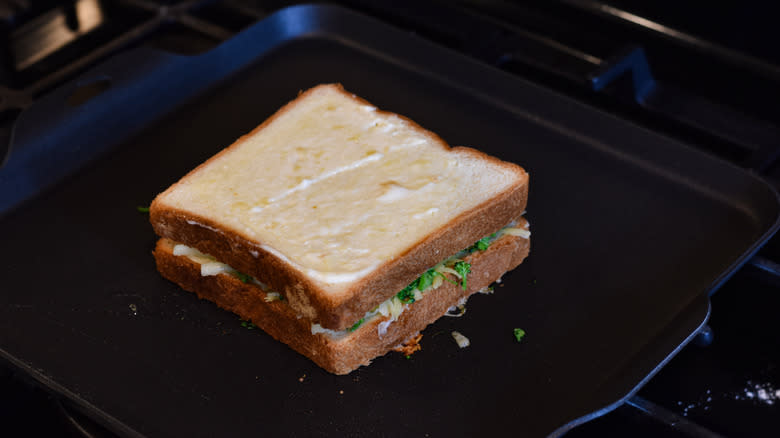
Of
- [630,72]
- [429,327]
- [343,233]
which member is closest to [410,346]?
[429,327]

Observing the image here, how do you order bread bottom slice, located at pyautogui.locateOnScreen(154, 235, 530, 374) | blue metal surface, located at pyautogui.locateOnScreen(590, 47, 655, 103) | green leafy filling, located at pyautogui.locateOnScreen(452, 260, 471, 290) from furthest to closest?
blue metal surface, located at pyautogui.locateOnScreen(590, 47, 655, 103) → green leafy filling, located at pyautogui.locateOnScreen(452, 260, 471, 290) → bread bottom slice, located at pyautogui.locateOnScreen(154, 235, 530, 374)

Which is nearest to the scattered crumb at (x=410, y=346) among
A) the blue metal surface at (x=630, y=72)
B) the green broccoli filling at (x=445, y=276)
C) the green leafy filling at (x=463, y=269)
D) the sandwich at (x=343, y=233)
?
the sandwich at (x=343, y=233)

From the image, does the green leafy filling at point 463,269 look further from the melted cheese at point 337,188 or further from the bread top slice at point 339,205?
the melted cheese at point 337,188

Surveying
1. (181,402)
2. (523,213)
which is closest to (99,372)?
(181,402)

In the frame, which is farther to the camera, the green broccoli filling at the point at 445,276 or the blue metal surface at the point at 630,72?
the blue metal surface at the point at 630,72

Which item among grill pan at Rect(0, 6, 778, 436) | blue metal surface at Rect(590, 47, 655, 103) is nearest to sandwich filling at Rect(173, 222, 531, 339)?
grill pan at Rect(0, 6, 778, 436)

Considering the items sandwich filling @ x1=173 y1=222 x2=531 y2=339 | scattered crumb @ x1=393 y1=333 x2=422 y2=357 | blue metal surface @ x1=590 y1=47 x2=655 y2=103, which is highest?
blue metal surface @ x1=590 y1=47 x2=655 y2=103

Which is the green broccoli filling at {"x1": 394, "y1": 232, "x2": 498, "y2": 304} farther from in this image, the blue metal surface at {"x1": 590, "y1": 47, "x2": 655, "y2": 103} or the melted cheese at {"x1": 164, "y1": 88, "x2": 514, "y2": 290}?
the blue metal surface at {"x1": 590, "y1": 47, "x2": 655, "y2": 103}

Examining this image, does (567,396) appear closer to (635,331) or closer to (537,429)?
(537,429)
